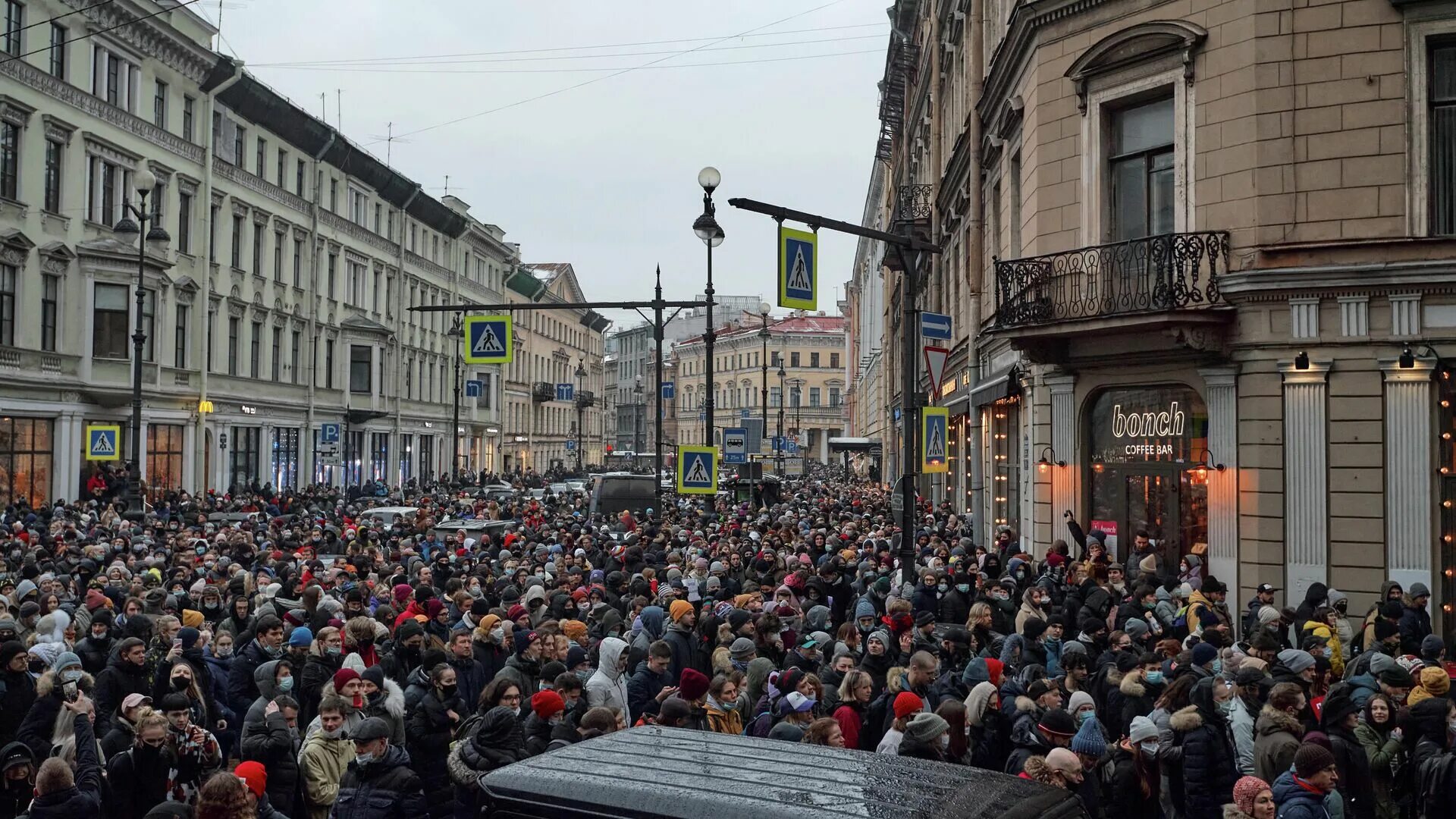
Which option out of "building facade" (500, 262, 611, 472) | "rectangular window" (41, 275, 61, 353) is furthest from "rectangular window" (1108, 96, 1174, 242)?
"building facade" (500, 262, 611, 472)

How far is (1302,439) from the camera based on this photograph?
613 inches

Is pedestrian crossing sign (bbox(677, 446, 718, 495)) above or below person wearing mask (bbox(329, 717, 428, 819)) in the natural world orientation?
above

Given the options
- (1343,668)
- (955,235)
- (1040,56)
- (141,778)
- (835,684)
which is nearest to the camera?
(141,778)

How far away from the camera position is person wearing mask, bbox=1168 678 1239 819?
7.44 metres

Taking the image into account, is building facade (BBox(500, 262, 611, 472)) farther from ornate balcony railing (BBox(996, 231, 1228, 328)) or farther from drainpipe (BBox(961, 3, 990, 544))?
ornate balcony railing (BBox(996, 231, 1228, 328))

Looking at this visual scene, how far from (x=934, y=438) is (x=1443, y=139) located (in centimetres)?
730

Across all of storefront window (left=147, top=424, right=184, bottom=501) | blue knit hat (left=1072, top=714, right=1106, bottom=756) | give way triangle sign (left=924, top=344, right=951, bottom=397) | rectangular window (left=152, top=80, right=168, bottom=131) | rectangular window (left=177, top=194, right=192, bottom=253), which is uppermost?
rectangular window (left=152, top=80, right=168, bottom=131)

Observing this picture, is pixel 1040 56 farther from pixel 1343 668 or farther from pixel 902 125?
pixel 902 125

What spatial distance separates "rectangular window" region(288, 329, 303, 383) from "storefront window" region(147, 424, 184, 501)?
911 centimetres

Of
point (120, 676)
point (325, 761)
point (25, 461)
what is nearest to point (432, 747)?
point (325, 761)

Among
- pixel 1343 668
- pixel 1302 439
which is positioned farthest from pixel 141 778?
pixel 1302 439

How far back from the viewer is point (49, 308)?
1364 inches

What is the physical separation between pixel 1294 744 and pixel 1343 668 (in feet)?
15.1

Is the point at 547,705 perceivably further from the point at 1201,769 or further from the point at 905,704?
the point at 1201,769
